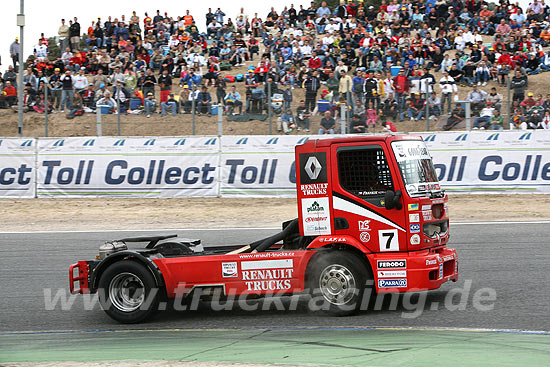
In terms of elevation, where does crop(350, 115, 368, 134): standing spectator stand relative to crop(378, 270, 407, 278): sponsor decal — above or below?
above

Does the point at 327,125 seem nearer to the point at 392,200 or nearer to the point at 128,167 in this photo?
the point at 128,167

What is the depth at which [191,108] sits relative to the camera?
21359mm

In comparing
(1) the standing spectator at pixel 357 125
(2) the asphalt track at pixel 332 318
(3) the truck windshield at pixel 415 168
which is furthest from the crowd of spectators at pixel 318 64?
(3) the truck windshield at pixel 415 168

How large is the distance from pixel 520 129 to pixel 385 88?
395cm

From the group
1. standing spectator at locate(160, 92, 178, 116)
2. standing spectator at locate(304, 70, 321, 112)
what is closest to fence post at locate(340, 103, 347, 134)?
standing spectator at locate(304, 70, 321, 112)

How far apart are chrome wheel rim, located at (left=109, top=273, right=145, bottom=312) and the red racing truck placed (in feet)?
0.04

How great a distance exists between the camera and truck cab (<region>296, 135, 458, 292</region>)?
26.5ft

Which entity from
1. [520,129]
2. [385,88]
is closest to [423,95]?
[385,88]

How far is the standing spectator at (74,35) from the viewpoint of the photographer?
31125 millimetres

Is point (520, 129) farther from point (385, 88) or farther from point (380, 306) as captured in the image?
point (380, 306)

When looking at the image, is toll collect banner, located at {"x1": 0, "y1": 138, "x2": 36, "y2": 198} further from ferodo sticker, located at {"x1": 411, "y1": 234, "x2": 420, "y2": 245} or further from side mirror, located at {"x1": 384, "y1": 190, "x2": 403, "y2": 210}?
ferodo sticker, located at {"x1": 411, "y1": 234, "x2": 420, "y2": 245}

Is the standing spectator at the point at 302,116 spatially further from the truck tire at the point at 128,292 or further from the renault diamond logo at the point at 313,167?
the truck tire at the point at 128,292

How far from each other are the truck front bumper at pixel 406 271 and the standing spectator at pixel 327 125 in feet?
39.2

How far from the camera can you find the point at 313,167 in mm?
8406
